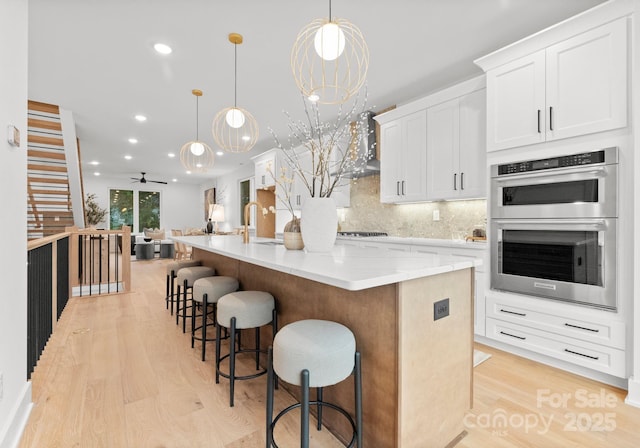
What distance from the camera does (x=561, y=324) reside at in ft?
7.47

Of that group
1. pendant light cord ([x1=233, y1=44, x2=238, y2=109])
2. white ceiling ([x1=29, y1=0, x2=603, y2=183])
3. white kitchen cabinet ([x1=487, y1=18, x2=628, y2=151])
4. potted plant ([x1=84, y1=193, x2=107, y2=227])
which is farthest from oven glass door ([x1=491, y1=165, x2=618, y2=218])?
potted plant ([x1=84, y1=193, x2=107, y2=227])

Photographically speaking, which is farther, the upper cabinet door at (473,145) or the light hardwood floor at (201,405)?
the upper cabinet door at (473,145)

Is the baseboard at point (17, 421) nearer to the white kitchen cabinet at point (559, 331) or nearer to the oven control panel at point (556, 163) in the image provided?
the white kitchen cabinet at point (559, 331)

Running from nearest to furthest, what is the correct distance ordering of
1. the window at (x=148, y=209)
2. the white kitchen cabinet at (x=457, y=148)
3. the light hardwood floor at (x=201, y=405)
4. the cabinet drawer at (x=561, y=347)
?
the light hardwood floor at (x=201, y=405) < the cabinet drawer at (x=561, y=347) < the white kitchen cabinet at (x=457, y=148) < the window at (x=148, y=209)

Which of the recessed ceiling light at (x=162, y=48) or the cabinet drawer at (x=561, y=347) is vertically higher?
the recessed ceiling light at (x=162, y=48)

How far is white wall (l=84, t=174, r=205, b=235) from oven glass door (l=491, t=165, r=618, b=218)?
1171cm

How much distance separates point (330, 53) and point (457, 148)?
1916 millimetres

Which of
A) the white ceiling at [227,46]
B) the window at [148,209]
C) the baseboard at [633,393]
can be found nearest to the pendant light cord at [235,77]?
the white ceiling at [227,46]

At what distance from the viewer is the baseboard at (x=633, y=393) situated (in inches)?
73.5

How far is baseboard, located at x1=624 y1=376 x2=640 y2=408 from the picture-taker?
187 centimetres

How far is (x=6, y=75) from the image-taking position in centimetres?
148

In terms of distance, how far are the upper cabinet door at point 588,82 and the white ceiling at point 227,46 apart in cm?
40

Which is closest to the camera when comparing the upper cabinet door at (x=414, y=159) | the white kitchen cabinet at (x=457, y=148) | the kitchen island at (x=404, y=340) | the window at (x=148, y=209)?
the kitchen island at (x=404, y=340)

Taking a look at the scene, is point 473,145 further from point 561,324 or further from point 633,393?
point 633,393
